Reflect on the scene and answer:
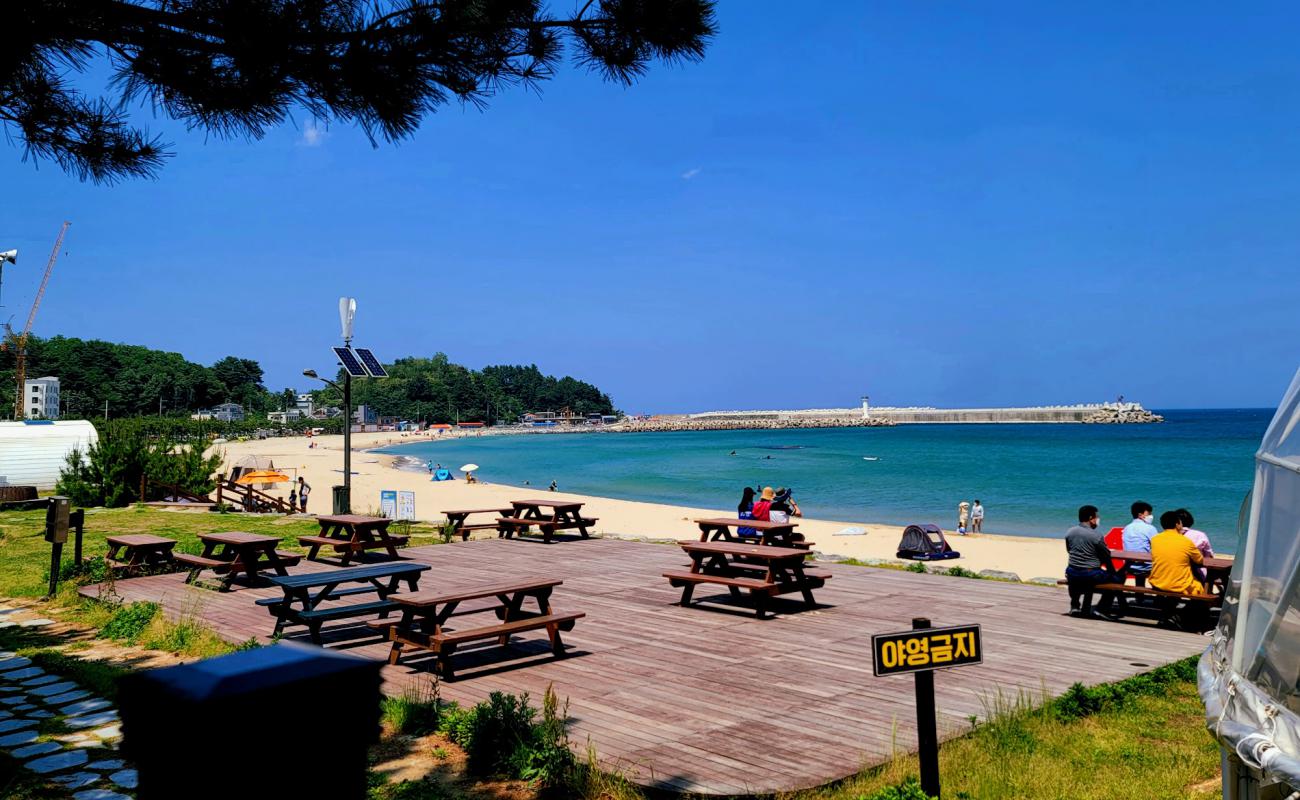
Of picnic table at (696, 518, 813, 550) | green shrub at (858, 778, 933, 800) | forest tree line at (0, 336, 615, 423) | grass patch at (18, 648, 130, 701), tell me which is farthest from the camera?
forest tree line at (0, 336, 615, 423)

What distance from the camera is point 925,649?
360 cm

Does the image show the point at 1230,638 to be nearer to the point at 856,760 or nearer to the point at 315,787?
the point at 856,760

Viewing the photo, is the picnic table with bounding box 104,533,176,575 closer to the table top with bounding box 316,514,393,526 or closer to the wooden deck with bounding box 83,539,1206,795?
the wooden deck with bounding box 83,539,1206,795

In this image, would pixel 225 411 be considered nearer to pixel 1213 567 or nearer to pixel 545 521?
pixel 545 521

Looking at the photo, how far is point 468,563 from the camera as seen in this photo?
13.2m

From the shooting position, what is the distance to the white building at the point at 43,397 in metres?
90.1

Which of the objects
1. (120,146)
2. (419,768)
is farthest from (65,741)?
(120,146)

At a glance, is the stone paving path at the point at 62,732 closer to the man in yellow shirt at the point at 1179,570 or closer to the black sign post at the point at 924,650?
the black sign post at the point at 924,650

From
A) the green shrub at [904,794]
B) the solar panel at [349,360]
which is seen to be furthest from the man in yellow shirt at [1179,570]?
the solar panel at [349,360]

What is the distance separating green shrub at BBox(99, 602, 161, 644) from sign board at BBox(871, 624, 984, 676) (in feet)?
24.2

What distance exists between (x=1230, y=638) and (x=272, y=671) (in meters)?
3.82

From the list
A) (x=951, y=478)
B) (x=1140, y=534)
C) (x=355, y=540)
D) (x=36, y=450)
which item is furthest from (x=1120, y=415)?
(x=355, y=540)

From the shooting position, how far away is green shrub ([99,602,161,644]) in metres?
8.26

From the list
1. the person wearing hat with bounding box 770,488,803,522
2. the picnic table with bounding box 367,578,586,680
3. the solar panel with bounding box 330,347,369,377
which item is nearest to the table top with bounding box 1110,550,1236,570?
the person wearing hat with bounding box 770,488,803,522
